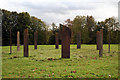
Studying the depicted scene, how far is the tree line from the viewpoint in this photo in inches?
1426

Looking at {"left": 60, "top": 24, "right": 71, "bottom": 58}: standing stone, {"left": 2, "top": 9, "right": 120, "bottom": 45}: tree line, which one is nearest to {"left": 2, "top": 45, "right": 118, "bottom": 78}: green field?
{"left": 60, "top": 24, "right": 71, "bottom": 58}: standing stone

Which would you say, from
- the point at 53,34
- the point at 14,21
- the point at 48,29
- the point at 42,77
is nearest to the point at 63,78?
the point at 42,77

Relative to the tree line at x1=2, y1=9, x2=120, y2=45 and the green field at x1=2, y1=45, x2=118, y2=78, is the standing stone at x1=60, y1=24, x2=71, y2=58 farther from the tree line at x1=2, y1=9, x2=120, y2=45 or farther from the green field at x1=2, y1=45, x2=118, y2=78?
the tree line at x1=2, y1=9, x2=120, y2=45

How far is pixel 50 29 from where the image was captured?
46.4 metres

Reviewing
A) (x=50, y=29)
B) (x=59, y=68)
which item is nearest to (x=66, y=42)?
(x=59, y=68)

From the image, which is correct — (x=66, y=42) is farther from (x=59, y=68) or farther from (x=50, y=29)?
(x=50, y=29)

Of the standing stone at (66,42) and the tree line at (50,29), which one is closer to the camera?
the standing stone at (66,42)

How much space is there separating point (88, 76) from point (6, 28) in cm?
3241

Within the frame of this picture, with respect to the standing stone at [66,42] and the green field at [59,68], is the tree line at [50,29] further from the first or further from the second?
the green field at [59,68]

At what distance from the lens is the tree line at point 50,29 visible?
3622 centimetres

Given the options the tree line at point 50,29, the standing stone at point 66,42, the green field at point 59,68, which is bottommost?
the green field at point 59,68

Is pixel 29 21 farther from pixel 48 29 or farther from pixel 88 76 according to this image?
pixel 88 76

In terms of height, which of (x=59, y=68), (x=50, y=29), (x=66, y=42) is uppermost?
(x=50, y=29)

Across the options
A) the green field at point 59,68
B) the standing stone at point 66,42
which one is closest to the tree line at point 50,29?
the standing stone at point 66,42
